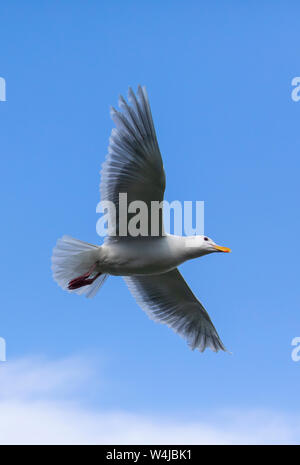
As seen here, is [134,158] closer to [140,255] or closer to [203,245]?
[140,255]

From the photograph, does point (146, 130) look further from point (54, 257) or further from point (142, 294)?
point (142, 294)

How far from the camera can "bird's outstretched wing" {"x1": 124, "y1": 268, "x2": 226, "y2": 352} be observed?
32.2 feet

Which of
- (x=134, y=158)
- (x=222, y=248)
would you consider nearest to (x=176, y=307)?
(x=222, y=248)

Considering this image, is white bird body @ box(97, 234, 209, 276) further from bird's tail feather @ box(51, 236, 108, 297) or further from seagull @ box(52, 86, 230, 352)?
bird's tail feather @ box(51, 236, 108, 297)

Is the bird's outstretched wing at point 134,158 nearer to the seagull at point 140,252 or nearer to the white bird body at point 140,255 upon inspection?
the seagull at point 140,252

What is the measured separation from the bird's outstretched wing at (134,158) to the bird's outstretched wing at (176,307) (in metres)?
1.72

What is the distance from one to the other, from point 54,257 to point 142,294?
5.48ft

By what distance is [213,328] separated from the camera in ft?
33.4

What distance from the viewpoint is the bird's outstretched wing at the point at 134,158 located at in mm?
7859

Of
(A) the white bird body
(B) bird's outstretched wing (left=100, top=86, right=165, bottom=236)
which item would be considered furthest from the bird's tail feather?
(B) bird's outstretched wing (left=100, top=86, right=165, bottom=236)

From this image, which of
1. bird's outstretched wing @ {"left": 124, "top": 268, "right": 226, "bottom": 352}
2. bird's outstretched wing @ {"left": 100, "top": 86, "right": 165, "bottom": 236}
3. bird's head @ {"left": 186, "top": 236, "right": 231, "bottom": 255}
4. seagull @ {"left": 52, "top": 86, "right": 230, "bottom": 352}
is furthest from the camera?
bird's outstretched wing @ {"left": 124, "top": 268, "right": 226, "bottom": 352}

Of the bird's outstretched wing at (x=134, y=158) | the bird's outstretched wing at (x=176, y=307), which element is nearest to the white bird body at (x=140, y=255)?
the bird's outstretched wing at (x=134, y=158)

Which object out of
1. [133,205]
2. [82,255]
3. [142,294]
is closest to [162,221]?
[133,205]

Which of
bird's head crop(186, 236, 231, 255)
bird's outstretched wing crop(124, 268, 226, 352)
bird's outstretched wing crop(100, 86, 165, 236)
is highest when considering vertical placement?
bird's outstretched wing crop(100, 86, 165, 236)
